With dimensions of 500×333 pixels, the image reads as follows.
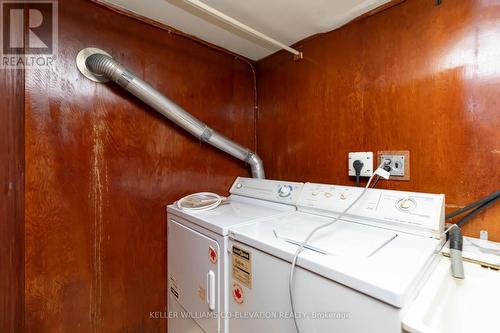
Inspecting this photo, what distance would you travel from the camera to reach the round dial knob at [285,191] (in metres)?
1.38

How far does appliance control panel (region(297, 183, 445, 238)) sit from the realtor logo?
1491 mm

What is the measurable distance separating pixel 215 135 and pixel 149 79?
0.53 m

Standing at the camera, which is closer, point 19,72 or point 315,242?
point 315,242

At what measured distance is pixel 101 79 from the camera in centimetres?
126

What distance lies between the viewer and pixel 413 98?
1162 mm

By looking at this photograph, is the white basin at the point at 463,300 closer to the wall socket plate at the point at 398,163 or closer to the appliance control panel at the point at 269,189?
the wall socket plate at the point at 398,163

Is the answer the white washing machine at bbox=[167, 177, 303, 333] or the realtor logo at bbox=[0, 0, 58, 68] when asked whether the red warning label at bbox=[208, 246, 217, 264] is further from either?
the realtor logo at bbox=[0, 0, 58, 68]

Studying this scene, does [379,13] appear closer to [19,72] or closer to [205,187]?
[205,187]

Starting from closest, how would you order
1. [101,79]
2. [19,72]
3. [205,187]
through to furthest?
1. [19,72]
2. [101,79]
3. [205,187]

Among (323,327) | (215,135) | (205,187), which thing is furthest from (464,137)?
(205,187)

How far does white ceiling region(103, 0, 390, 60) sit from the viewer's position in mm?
1244

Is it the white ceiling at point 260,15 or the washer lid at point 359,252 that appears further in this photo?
the white ceiling at point 260,15

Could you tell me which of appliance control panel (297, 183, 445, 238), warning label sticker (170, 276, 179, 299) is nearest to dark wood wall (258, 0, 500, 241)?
appliance control panel (297, 183, 445, 238)

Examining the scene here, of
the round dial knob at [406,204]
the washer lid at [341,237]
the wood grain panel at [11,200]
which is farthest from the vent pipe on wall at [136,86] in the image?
the round dial knob at [406,204]
